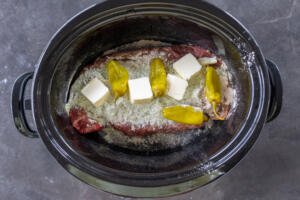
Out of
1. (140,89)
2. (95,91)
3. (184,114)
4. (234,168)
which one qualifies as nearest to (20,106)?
(95,91)

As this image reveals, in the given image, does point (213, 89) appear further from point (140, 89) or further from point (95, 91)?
point (95, 91)

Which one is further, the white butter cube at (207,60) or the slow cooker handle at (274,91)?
the white butter cube at (207,60)

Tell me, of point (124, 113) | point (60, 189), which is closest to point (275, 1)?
point (124, 113)

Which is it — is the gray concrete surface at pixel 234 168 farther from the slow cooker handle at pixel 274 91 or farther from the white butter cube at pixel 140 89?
the white butter cube at pixel 140 89

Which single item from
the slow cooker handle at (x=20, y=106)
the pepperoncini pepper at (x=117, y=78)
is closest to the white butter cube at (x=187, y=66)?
the pepperoncini pepper at (x=117, y=78)

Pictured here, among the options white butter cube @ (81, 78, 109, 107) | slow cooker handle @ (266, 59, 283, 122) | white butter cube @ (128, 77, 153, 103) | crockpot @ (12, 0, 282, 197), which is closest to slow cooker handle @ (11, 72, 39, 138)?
crockpot @ (12, 0, 282, 197)

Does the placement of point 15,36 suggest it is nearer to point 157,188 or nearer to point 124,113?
point 124,113
